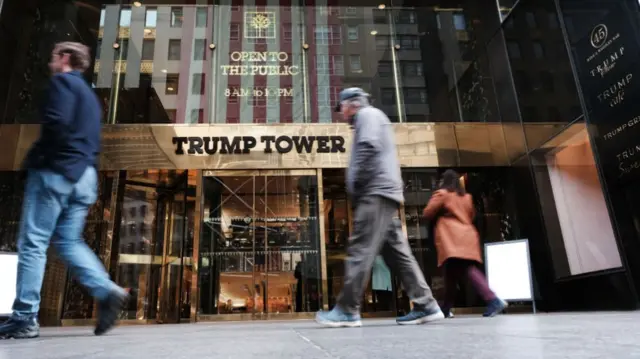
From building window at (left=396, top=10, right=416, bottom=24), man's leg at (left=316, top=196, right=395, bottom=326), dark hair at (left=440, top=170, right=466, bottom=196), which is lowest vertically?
man's leg at (left=316, top=196, right=395, bottom=326)

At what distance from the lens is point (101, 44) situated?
10.9 metres

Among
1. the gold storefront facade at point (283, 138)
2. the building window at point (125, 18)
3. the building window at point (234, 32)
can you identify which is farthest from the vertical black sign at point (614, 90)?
the building window at point (125, 18)

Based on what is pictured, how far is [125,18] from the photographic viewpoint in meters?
11.2

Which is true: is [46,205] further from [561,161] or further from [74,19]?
[74,19]

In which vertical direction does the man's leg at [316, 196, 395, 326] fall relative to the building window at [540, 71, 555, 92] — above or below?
below

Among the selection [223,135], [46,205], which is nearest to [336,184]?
[223,135]

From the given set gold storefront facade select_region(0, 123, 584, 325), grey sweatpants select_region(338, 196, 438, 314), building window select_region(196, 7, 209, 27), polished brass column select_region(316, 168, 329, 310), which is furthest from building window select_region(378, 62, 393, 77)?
grey sweatpants select_region(338, 196, 438, 314)

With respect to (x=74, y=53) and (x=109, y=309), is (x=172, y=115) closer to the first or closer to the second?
(x=74, y=53)

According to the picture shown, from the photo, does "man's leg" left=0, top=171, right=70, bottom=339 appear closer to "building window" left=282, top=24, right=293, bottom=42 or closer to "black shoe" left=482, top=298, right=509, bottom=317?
"black shoe" left=482, top=298, right=509, bottom=317

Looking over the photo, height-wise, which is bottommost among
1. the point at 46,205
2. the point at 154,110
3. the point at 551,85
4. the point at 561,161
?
the point at 46,205

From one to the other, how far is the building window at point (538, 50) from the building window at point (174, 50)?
7.30m

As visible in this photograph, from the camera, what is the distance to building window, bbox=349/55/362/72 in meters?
11.2

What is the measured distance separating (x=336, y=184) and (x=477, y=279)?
18.5 ft

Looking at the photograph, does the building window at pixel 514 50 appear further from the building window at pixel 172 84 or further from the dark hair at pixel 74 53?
the dark hair at pixel 74 53
